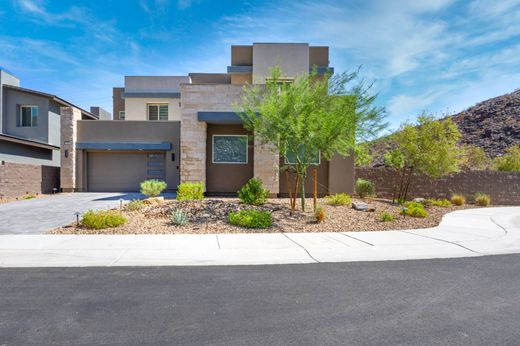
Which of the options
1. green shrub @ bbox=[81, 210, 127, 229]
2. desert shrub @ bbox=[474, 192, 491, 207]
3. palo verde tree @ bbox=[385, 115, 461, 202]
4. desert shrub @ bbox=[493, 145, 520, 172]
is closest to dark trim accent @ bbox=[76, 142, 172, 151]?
green shrub @ bbox=[81, 210, 127, 229]

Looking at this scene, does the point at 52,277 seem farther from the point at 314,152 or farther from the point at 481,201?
the point at 481,201

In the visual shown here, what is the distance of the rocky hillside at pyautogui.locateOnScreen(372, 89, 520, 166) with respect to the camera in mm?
36000

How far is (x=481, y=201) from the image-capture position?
15273 millimetres

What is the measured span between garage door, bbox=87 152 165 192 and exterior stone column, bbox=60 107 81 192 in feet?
3.88

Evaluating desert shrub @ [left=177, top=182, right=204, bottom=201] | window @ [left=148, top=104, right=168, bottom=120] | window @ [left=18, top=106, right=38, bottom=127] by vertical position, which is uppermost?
window @ [left=148, top=104, right=168, bottom=120]

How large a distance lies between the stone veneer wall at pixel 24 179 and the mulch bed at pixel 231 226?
9600mm

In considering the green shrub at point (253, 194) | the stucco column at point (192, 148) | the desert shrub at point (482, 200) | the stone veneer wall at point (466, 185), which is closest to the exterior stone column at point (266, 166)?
the stucco column at point (192, 148)

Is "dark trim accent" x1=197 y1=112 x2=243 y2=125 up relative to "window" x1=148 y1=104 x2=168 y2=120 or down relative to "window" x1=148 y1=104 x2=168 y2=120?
down

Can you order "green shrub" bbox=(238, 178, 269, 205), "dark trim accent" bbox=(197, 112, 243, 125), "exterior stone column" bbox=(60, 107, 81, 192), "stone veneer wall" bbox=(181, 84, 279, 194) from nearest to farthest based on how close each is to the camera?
"green shrub" bbox=(238, 178, 269, 205), "dark trim accent" bbox=(197, 112, 243, 125), "stone veneer wall" bbox=(181, 84, 279, 194), "exterior stone column" bbox=(60, 107, 81, 192)

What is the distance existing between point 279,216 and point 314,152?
Answer: 2.54 m

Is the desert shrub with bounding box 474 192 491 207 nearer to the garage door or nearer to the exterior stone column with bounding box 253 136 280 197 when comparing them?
the exterior stone column with bounding box 253 136 280 197

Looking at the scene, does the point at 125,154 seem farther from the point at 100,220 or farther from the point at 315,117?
the point at 315,117

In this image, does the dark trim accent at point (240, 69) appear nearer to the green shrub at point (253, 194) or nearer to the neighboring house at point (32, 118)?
the neighboring house at point (32, 118)

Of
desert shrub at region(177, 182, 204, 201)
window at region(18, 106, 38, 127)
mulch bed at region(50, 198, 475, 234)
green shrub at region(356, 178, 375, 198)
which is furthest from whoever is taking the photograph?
window at region(18, 106, 38, 127)
